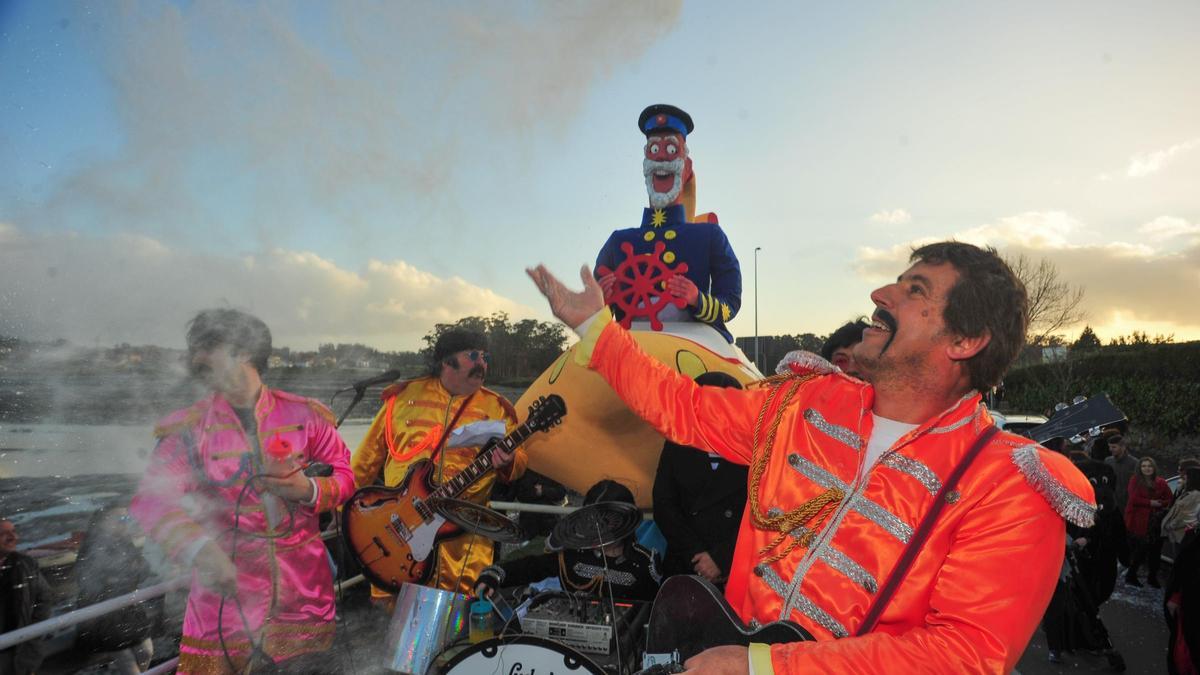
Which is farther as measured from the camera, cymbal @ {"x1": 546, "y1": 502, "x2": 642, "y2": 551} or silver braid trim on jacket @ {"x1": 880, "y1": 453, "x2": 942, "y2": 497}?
cymbal @ {"x1": 546, "y1": 502, "x2": 642, "y2": 551}

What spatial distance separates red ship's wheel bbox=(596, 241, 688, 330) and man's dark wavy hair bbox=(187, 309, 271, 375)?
7.42ft

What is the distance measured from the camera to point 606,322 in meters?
2.24

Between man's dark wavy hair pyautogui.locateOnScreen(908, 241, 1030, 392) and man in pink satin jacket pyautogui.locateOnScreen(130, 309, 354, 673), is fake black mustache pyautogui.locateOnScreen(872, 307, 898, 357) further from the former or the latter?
man in pink satin jacket pyautogui.locateOnScreen(130, 309, 354, 673)

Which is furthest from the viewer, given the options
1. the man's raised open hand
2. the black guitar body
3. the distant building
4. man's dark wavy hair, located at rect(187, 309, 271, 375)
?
the distant building

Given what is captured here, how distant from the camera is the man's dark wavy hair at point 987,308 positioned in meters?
1.85

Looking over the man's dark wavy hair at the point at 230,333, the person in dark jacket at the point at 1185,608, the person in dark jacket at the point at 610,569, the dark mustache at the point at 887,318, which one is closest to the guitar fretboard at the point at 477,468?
the person in dark jacket at the point at 610,569

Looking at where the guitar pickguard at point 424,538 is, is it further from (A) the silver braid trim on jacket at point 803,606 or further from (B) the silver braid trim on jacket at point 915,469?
(B) the silver braid trim on jacket at point 915,469

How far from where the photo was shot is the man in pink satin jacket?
90.4 inches

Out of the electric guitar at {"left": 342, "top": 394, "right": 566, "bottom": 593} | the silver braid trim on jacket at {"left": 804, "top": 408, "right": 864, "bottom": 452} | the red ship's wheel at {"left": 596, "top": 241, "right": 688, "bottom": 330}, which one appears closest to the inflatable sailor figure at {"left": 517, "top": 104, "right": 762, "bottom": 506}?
the red ship's wheel at {"left": 596, "top": 241, "right": 688, "bottom": 330}

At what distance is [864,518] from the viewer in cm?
181

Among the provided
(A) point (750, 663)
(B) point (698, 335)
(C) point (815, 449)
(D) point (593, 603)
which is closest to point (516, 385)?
(B) point (698, 335)

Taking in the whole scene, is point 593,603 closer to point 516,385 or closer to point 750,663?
point 516,385

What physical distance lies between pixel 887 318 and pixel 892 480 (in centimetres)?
47

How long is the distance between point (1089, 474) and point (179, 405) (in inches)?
301
